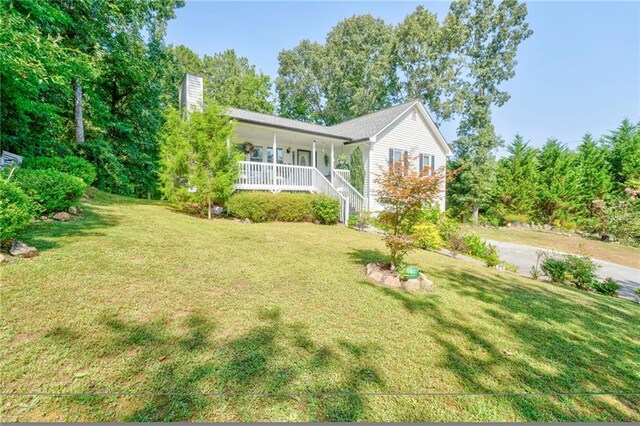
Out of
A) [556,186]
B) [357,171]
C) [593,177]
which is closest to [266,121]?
[357,171]

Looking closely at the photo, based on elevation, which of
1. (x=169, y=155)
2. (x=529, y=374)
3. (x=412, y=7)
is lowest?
(x=529, y=374)

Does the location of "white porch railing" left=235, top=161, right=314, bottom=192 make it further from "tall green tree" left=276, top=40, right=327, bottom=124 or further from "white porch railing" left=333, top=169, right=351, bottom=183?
"tall green tree" left=276, top=40, right=327, bottom=124

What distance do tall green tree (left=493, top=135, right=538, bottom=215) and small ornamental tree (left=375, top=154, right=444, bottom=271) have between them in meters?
15.8

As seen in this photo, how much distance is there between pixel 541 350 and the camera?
3.18 meters

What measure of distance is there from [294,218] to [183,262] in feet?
20.7

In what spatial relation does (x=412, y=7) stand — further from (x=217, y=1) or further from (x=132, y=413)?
(x=132, y=413)

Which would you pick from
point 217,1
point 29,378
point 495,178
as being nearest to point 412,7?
point 495,178

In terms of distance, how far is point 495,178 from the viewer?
1736 centimetres

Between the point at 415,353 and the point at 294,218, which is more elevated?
the point at 294,218

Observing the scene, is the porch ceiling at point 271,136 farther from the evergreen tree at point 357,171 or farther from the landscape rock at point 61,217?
the landscape rock at point 61,217

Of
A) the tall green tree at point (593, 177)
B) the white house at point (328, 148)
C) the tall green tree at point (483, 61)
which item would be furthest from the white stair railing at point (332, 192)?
the tall green tree at point (593, 177)

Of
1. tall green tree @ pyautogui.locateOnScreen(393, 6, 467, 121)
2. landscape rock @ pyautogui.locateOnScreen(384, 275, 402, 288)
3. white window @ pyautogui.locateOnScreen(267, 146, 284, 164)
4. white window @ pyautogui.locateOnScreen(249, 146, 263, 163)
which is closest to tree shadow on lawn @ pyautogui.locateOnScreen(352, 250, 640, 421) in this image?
landscape rock @ pyautogui.locateOnScreen(384, 275, 402, 288)

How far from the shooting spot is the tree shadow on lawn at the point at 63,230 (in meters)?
4.50

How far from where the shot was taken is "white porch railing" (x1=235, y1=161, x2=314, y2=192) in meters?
11.0
